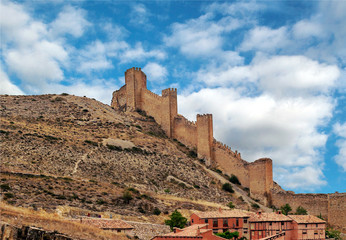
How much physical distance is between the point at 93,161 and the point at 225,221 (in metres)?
17.4

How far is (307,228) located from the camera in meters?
33.6

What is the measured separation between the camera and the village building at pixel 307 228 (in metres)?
33.0

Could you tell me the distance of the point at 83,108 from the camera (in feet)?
198

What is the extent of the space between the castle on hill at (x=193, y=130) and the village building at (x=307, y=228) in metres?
12.3

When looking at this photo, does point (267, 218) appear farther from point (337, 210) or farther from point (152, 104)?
point (152, 104)

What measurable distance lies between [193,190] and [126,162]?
7.92 metres

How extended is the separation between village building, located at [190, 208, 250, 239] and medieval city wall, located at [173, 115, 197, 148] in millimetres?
25350

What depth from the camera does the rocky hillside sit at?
3225cm

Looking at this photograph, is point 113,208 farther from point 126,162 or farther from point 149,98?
point 149,98

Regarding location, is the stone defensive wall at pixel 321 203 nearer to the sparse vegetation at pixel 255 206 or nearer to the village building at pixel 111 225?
the sparse vegetation at pixel 255 206

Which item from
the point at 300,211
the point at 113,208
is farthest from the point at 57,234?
the point at 300,211

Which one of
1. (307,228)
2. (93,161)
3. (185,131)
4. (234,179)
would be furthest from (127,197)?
(185,131)

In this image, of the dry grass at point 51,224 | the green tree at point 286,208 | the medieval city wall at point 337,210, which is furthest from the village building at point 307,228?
the dry grass at point 51,224

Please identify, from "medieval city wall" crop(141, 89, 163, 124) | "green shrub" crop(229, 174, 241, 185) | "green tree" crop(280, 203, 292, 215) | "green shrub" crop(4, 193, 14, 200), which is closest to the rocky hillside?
"green shrub" crop(4, 193, 14, 200)
